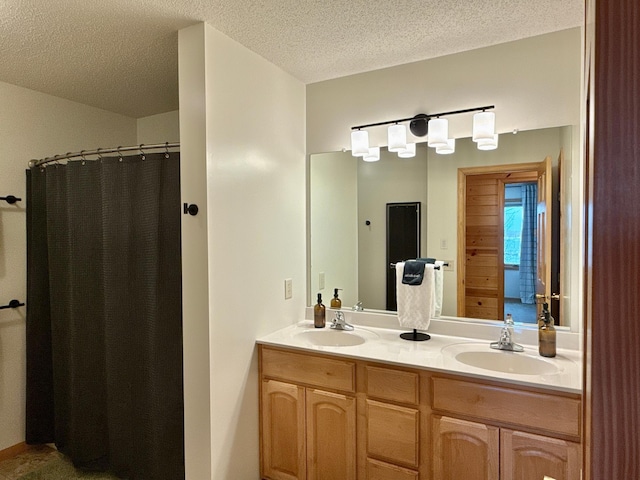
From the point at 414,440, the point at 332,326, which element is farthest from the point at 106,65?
the point at 414,440

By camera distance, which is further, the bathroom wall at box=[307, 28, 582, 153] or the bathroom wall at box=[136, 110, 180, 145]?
the bathroom wall at box=[136, 110, 180, 145]

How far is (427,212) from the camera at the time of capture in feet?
7.73

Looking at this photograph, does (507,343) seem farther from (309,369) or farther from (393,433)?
(309,369)

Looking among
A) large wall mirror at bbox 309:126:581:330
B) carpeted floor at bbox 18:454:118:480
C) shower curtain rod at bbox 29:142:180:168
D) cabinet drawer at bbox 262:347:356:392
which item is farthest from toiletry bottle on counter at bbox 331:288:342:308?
carpeted floor at bbox 18:454:118:480

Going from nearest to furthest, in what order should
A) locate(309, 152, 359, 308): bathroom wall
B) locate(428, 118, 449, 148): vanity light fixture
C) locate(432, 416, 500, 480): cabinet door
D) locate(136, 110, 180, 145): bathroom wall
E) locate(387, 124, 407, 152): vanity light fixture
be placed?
locate(432, 416, 500, 480): cabinet door
locate(428, 118, 449, 148): vanity light fixture
locate(387, 124, 407, 152): vanity light fixture
locate(309, 152, 359, 308): bathroom wall
locate(136, 110, 180, 145): bathroom wall

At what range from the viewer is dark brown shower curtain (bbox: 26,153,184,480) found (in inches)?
81.7

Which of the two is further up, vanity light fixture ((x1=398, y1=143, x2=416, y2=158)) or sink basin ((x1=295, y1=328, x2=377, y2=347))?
vanity light fixture ((x1=398, y1=143, x2=416, y2=158))

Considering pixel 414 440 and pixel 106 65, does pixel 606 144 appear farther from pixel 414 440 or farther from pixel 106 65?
pixel 106 65

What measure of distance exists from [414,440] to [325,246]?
1329 mm

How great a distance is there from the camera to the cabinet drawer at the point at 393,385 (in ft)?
5.88

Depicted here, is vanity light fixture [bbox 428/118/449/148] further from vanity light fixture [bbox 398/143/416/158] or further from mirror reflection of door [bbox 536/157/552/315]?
mirror reflection of door [bbox 536/157/552/315]

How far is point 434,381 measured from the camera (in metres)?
1.75

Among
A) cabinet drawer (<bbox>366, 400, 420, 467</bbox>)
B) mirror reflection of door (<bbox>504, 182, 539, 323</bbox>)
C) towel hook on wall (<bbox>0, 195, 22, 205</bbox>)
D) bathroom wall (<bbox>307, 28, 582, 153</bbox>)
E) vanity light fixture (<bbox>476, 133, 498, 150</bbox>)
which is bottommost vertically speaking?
cabinet drawer (<bbox>366, 400, 420, 467</bbox>)

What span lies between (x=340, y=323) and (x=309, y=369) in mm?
449
